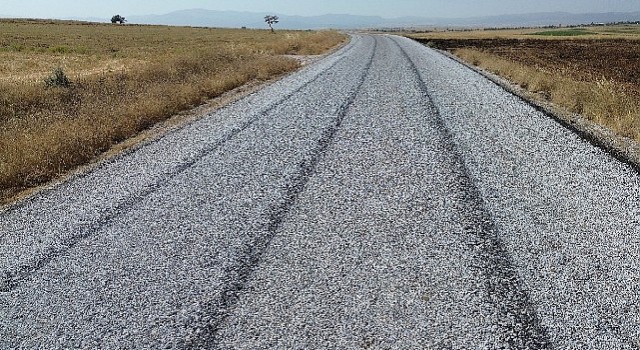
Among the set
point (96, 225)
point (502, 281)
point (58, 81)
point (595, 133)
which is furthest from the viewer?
point (58, 81)

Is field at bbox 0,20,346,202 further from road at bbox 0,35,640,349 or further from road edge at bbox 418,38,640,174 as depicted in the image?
road edge at bbox 418,38,640,174

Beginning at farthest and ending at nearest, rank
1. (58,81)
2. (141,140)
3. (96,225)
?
(58,81) < (141,140) < (96,225)

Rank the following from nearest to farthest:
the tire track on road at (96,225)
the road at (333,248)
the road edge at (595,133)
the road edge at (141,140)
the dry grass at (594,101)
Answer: the road at (333,248) < the tire track on road at (96,225) < the road edge at (141,140) < the road edge at (595,133) < the dry grass at (594,101)

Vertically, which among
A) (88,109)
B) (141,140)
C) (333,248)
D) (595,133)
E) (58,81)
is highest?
(58,81)

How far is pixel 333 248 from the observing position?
13.8 feet

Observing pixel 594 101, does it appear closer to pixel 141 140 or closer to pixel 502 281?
pixel 502 281

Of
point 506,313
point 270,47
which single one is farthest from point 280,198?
point 270,47

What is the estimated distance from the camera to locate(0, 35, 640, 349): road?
3137 millimetres

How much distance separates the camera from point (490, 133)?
8.16 metres

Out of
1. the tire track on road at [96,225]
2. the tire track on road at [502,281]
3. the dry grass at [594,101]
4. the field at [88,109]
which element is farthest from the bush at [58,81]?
the tire track on road at [502,281]

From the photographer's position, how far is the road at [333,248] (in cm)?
314

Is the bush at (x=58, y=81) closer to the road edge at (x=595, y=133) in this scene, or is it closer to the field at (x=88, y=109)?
the field at (x=88, y=109)

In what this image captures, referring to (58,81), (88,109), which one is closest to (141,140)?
(88,109)

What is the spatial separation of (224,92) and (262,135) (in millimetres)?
6116
